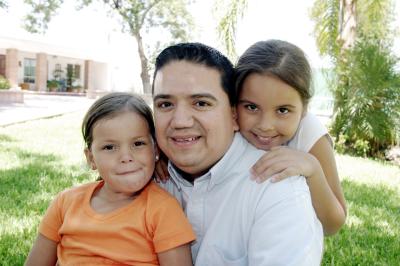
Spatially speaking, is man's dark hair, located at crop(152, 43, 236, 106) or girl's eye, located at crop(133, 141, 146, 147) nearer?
man's dark hair, located at crop(152, 43, 236, 106)

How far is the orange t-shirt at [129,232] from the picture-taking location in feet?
6.63

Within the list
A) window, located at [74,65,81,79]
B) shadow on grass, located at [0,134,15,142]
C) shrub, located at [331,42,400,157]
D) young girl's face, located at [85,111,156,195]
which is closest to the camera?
young girl's face, located at [85,111,156,195]

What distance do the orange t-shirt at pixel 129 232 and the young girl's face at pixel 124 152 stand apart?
10 cm

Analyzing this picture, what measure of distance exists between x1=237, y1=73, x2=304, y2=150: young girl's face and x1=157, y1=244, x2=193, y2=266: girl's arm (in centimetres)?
64

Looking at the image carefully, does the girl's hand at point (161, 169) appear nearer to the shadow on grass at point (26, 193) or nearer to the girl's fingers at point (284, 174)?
the girl's fingers at point (284, 174)

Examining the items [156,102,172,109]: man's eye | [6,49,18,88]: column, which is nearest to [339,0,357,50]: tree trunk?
[156,102,172,109]: man's eye

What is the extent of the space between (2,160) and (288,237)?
6.48 meters

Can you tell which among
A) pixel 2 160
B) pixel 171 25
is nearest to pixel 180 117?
pixel 2 160

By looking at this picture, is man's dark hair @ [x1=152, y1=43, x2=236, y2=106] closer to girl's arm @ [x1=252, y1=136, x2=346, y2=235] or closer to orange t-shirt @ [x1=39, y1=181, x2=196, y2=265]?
girl's arm @ [x1=252, y1=136, x2=346, y2=235]

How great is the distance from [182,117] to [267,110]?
0.50 metres

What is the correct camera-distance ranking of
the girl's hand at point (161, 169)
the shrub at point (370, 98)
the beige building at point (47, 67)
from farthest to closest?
1. the beige building at point (47, 67)
2. the shrub at point (370, 98)
3. the girl's hand at point (161, 169)

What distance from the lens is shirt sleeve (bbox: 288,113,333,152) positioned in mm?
2410

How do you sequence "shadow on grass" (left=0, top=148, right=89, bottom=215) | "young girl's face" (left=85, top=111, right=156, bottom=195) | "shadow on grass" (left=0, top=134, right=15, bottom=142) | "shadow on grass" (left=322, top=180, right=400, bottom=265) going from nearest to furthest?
"young girl's face" (left=85, top=111, right=156, bottom=195)
"shadow on grass" (left=322, top=180, right=400, bottom=265)
"shadow on grass" (left=0, top=148, right=89, bottom=215)
"shadow on grass" (left=0, top=134, right=15, bottom=142)

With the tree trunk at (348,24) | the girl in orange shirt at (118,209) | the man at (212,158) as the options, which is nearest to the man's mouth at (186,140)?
the man at (212,158)
